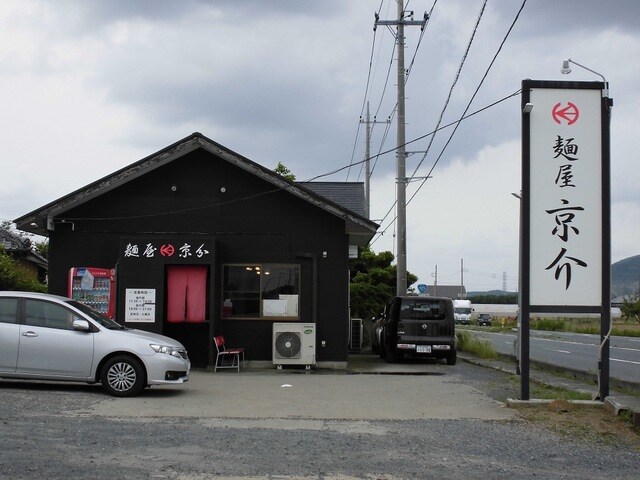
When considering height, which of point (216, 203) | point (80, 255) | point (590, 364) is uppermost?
point (216, 203)

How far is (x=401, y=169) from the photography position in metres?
24.1

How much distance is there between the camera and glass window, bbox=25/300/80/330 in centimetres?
1191

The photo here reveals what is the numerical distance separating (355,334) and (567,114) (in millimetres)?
14558

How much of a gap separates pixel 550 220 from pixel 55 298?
25.7ft

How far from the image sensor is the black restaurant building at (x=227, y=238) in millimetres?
16828

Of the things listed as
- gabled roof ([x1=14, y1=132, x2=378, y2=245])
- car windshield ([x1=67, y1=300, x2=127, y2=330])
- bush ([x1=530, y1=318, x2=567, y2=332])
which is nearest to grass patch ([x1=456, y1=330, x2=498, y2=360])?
gabled roof ([x1=14, y1=132, x2=378, y2=245])

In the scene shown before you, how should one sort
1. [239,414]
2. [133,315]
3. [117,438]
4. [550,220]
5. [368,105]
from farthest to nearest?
[368,105] → [133,315] → [550,220] → [239,414] → [117,438]

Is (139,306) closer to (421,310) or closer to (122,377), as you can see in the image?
(122,377)

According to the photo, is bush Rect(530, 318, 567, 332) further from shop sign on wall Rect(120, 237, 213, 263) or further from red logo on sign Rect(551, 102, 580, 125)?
red logo on sign Rect(551, 102, 580, 125)

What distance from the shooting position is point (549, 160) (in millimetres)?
11836

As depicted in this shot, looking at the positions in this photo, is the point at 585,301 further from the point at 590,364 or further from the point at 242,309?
the point at 590,364

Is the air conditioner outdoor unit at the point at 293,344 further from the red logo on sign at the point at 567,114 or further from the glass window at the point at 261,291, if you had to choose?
the red logo on sign at the point at 567,114

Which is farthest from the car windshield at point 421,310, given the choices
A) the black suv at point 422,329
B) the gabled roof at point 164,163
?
the gabled roof at point 164,163

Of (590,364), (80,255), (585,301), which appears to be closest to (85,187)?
(80,255)
